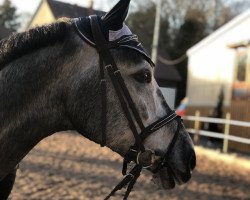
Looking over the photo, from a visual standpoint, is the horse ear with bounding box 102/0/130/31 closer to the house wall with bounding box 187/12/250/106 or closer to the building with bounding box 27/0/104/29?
the house wall with bounding box 187/12/250/106

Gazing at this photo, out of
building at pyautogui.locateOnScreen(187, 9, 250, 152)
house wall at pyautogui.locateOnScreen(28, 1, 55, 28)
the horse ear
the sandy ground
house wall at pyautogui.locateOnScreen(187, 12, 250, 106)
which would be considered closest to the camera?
the horse ear

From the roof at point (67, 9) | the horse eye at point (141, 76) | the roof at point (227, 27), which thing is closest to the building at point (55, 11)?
the roof at point (67, 9)

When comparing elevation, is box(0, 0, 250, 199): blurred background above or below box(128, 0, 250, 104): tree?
below

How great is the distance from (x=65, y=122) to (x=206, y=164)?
28.6 ft

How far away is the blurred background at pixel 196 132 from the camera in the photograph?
272 inches

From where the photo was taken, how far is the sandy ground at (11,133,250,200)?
647 cm

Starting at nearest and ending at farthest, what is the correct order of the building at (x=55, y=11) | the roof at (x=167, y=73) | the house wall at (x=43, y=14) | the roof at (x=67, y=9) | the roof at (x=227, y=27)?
the roof at (x=227, y=27)
the roof at (x=67, y=9)
the building at (x=55, y=11)
the house wall at (x=43, y=14)
the roof at (x=167, y=73)

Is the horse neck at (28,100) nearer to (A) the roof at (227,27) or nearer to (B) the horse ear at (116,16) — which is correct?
(B) the horse ear at (116,16)

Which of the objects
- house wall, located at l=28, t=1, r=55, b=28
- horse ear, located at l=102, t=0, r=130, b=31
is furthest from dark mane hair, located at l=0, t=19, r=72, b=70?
house wall, located at l=28, t=1, r=55, b=28

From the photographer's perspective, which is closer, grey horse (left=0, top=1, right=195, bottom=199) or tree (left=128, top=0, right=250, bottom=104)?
grey horse (left=0, top=1, right=195, bottom=199)

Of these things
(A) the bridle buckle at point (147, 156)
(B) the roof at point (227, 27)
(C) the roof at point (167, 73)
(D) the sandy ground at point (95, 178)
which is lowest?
(D) the sandy ground at point (95, 178)

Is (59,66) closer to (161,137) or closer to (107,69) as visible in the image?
(107,69)

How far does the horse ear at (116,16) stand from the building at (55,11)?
16.4m

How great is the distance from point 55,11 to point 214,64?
41.4 ft
